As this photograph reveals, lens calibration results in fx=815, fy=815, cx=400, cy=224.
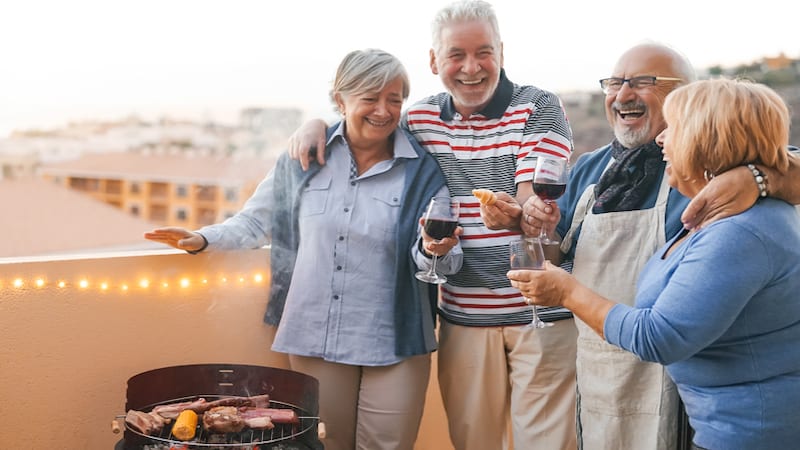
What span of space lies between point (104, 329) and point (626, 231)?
181 centimetres

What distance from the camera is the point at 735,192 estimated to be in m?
1.76

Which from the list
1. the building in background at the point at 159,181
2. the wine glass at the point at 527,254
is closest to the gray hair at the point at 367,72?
the wine glass at the point at 527,254

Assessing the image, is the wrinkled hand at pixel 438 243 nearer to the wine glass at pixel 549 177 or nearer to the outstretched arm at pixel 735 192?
the wine glass at pixel 549 177

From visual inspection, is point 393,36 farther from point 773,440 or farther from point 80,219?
point 773,440

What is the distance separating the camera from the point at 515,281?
210 centimetres

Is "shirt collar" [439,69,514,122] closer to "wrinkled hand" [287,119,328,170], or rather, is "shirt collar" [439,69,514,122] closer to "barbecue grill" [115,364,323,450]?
"wrinkled hand" [287,119,328,170]

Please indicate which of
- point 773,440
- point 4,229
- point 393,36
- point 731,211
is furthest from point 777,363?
point 4,229

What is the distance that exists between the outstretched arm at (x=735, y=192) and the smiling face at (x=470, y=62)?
1024 millimetres

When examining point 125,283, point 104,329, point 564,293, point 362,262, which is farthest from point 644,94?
point 104,329

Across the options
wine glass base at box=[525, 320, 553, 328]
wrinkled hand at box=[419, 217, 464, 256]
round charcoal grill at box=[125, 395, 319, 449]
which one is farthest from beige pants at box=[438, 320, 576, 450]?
round charcoal grill at box=[125, 395, 319, 449]

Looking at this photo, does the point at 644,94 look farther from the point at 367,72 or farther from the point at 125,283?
the point at 125,283

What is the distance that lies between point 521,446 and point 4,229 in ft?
11.2

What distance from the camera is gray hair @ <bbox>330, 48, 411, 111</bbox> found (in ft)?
8.74

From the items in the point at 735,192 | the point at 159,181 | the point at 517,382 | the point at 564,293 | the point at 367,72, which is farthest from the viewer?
the point at 159,181
